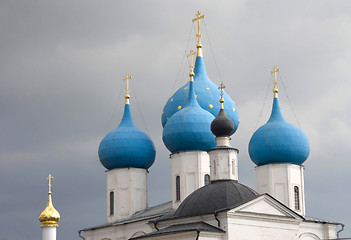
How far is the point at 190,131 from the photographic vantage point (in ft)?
104

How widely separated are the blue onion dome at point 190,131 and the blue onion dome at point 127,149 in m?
2.07

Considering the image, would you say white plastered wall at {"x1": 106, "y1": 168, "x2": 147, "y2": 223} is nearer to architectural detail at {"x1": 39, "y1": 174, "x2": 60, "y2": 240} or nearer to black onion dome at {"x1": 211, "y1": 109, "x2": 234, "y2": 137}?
architectural detail at {"x1": 39, "y1": 174, "x2": 60, "y2": 240}

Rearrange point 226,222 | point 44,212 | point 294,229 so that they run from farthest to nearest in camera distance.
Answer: point 44,212, point 294,229, point 226,222

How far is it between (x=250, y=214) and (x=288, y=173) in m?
7.49

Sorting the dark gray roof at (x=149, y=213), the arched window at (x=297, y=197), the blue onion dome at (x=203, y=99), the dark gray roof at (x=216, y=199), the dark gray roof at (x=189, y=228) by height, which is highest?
the blue onion dome at (x=203, y=99)

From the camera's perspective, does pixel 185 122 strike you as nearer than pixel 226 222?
No

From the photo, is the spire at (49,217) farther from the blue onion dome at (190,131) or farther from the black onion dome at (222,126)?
the black onion dome at (222,126)

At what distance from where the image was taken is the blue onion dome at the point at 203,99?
111 ft

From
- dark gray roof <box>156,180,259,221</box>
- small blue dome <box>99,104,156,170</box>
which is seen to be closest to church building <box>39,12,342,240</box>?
small blue dome <box>99,104,156,170</box>

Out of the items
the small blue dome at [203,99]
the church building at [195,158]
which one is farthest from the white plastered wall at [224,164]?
the small blue dome at [203,99]

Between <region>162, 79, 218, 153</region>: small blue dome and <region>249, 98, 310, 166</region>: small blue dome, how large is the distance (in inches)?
80.5

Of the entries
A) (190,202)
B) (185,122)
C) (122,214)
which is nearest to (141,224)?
(122,214)

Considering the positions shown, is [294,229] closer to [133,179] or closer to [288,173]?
[288,173]

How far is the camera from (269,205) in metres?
26.0
